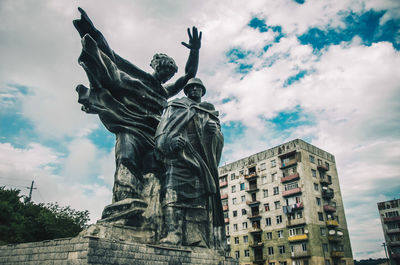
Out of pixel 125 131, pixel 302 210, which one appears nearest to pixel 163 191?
pixel 125 131

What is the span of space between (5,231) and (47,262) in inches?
960

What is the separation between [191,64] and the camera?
873 cm

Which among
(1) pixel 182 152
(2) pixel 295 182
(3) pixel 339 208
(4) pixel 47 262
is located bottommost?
(4) pixel 47 262

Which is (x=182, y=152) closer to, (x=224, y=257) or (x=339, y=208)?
(x=224, y=257)

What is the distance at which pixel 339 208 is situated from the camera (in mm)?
48844

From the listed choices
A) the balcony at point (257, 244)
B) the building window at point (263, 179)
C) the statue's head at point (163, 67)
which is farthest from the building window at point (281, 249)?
the statue's head at point (163, 67)

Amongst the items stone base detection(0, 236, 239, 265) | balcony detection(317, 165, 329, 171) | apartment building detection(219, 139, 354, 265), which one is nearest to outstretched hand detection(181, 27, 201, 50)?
stone base detection(0, 236, 239, 265)

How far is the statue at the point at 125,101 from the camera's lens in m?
6.83

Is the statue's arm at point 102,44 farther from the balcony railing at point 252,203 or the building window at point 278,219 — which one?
the balcony railing at point 252,203

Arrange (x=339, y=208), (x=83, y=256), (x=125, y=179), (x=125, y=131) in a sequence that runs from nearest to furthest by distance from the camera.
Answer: (x=83, y=256)
(x=125, y=179)
(x=125, y=131)
(x=339, y=208)

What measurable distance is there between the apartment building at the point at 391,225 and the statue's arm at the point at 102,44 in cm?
6025

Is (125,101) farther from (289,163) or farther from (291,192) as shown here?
(289,163)

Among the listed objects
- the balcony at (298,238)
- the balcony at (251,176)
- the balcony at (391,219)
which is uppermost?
the balcony at (251,176)

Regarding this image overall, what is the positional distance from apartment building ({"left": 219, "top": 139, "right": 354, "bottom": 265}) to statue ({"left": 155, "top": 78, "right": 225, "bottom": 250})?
39.0m
